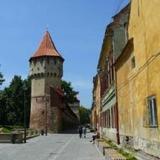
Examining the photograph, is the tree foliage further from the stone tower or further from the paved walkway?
the paved walkway

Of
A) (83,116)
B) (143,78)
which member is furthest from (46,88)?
(83,116)


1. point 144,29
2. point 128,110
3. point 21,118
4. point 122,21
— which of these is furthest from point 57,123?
point 144,29

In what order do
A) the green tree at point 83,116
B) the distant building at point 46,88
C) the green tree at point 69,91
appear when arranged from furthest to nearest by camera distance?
the green tree at point 83,116 < the green tree at point 69,91 < the distant building at point 46,88

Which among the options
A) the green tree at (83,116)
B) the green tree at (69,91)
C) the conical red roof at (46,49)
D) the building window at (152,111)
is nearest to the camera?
the building window at (152,111)

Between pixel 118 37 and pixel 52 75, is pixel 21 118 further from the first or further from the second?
pixel 118 37

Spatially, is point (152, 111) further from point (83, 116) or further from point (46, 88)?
point (83, 116)

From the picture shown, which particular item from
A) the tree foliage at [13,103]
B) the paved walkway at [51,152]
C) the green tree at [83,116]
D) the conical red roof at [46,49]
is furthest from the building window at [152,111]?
the green tree at [83,116]

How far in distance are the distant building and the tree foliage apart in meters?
9.13

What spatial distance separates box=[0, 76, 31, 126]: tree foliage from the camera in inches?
3627

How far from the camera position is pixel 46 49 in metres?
86.2

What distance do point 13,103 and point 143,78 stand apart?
81.8 meters

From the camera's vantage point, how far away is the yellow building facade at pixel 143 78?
41.1 ft

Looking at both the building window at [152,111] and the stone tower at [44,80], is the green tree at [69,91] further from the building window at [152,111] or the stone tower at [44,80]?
the building window at [152,111]

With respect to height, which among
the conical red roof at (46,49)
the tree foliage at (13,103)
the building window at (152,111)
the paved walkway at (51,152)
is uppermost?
the conical red roof at (46,49)
